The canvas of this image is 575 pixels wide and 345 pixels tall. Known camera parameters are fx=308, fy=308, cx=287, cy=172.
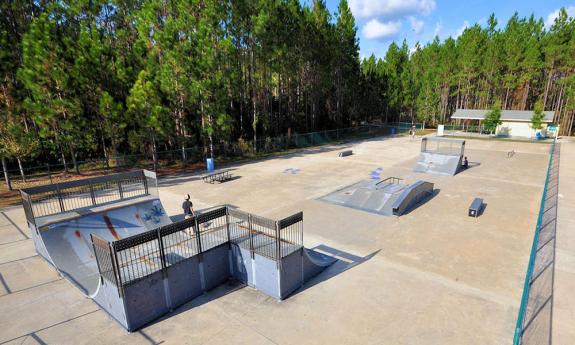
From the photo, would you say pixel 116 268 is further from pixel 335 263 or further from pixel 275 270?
pixel 335 263

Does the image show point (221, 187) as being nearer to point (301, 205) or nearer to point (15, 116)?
point (301, 205)

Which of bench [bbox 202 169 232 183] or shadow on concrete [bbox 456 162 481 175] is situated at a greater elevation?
bench [bbox 202 169 232 183]

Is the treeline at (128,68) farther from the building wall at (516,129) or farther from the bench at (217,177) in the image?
the building wall at (516,129)

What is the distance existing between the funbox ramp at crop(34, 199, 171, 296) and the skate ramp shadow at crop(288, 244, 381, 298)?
6.61 meters

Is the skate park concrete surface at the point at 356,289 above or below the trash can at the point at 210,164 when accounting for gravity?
below

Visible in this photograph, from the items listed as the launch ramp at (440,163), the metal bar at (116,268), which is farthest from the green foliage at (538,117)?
the metal bar at (116,268)

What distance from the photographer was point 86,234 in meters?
12.0

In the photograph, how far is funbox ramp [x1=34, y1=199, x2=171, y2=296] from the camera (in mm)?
10406

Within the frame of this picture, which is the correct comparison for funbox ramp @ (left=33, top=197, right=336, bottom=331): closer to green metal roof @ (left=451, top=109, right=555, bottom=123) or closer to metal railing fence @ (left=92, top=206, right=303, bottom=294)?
metal railing fence @ (left=92, top=206, right=303, bottom=294)

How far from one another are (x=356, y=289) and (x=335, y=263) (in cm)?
171

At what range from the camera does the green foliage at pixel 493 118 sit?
46.2 m

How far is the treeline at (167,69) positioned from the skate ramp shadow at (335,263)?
18.2m

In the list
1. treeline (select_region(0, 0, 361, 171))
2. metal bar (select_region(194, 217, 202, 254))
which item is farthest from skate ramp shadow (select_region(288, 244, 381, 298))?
treeline (select_region(0, 0, 361, 171))

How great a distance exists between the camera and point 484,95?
200 ft
